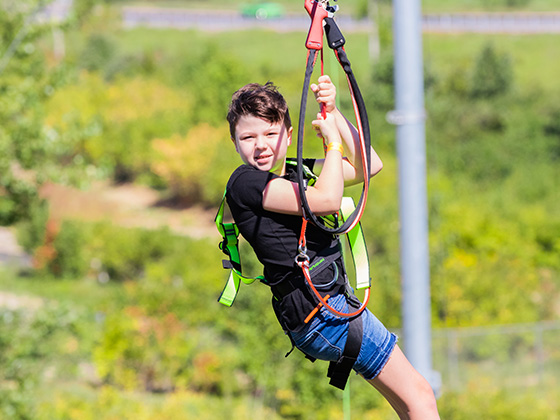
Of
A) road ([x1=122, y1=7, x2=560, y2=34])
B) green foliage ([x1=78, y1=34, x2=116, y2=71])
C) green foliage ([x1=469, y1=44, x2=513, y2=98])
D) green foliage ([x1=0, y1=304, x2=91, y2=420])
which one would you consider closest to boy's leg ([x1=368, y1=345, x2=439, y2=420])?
green foliage ([x1=0, y1=304, x2=91, y2=420])

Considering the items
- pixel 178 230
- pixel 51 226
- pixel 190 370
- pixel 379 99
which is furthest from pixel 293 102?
pixel 190 370

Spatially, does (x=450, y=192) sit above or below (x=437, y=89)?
below

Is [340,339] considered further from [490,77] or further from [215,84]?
[490,77]

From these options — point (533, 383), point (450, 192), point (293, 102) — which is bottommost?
point (533, 383)

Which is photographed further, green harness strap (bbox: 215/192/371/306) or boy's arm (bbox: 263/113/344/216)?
green harness strap (bbox: 215/192/371/306)

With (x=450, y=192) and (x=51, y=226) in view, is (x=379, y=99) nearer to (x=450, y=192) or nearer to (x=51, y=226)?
(x=450, y=192)

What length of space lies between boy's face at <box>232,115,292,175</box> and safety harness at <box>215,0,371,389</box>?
0.14 m

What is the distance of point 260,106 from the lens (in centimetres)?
254

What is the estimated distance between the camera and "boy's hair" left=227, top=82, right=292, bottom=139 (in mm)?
2549

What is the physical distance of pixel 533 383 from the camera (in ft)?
51.6

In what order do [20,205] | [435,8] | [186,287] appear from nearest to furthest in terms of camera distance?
[20,205] < [186,287] < [435,8]

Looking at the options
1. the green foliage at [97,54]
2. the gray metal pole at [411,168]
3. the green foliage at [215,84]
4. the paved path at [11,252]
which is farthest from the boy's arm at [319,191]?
the green foliage at [97,54]

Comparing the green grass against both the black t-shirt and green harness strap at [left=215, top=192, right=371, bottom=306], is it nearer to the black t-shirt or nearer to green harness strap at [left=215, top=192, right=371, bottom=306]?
green harness strap at [left=215, top=192, right=371, bottom=306]

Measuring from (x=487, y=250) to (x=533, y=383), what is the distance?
24.0 ft
